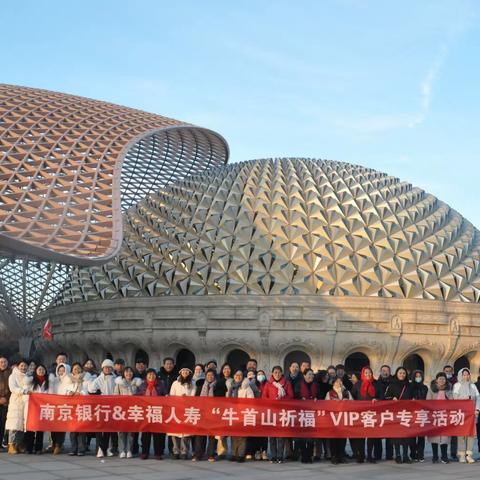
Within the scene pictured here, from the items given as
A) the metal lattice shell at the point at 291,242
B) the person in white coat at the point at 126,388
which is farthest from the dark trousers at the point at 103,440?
the metal lattice shell at the point at 291,242

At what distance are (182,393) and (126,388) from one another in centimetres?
130

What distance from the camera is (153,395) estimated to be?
1491 centimetres

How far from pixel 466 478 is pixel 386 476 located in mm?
1429

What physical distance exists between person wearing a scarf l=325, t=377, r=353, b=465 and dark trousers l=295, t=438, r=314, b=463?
49 cm

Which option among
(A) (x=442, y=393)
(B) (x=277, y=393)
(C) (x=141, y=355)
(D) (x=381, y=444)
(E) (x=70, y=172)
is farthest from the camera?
(C) (x=141, y=355)

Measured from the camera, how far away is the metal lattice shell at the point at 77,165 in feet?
99.7

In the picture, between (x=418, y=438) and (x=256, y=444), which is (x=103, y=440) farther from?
(x=418, y=438)

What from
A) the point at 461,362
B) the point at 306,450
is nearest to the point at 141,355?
the point at 461,362

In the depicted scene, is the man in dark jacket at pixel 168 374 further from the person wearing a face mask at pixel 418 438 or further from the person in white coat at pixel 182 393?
the person wearing a face mask at pixel 418 438

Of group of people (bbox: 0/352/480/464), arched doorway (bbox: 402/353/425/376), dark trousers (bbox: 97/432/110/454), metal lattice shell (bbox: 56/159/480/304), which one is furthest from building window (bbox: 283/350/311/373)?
dark trousers (bbox: 97/432/110/454)

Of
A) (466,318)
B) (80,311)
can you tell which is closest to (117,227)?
(80,311)

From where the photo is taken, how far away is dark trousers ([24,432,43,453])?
48.1 feet

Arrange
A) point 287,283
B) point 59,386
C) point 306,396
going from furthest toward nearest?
point 287,283
point 59,386
point 306,396

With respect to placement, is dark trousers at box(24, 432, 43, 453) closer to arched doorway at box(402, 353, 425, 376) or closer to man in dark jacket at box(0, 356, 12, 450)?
man in dark jacket at box(0, 356, 12, 450)
